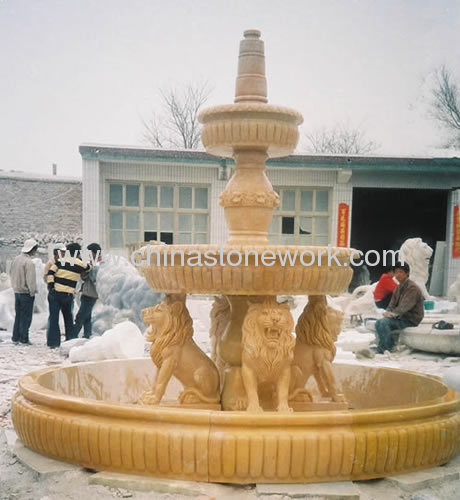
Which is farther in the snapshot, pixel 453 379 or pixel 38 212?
pixel 38 212

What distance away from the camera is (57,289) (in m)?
7.82

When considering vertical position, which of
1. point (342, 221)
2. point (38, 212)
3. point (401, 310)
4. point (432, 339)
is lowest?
point (432, 339)

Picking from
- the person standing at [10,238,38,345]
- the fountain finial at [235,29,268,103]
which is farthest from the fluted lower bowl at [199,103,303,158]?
the person standing at [10,238,38,345]

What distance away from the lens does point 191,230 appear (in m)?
11.1

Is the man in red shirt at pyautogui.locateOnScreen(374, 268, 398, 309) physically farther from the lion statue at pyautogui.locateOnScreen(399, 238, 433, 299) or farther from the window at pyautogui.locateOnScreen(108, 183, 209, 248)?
the window at pyautogui.locateOnScreen(108, 183, 209, 248)

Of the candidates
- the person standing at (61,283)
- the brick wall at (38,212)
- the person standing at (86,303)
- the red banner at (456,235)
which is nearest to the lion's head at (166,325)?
the person standing at (61,283)

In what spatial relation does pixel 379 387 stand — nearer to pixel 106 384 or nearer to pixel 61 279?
pixel 106 384

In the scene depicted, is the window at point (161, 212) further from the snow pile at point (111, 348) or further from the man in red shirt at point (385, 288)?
the snow pile at point (111, 348)

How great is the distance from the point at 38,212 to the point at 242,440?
1157cm

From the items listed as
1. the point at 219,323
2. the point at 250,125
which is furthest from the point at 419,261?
the point at 250,125

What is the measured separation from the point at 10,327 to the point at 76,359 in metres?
3.41

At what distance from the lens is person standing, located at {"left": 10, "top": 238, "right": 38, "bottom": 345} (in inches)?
321

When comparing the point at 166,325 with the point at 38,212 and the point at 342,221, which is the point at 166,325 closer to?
the point at 342,221

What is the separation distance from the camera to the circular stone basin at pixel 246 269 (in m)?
3.06
